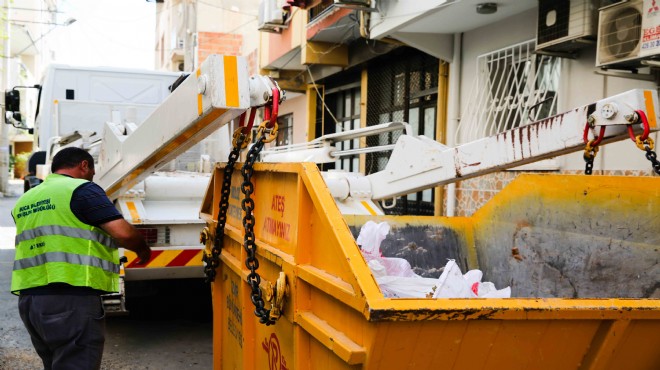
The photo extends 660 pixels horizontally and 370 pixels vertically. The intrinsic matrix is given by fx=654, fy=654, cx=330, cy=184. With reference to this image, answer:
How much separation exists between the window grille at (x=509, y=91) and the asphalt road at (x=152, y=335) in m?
3.92

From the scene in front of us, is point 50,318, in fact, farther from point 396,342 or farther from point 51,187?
point 396,342

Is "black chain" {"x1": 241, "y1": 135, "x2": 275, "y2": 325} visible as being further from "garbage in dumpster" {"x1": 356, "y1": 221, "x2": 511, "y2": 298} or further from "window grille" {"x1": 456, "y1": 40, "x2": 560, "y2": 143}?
"window grille" {"x1": 456, "y1": 40, "x2": 560, "y2": 143}

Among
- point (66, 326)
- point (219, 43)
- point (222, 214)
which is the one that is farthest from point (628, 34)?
point (219, 43)

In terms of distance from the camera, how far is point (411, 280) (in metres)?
3.05

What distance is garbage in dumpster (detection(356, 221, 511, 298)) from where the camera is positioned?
2.78 meters

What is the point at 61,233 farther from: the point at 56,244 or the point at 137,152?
the point at 137,152

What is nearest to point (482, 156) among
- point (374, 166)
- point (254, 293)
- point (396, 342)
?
point (254, 293)

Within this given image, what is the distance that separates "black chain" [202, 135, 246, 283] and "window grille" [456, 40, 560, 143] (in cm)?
425

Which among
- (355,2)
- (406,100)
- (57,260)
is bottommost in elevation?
(57,260)

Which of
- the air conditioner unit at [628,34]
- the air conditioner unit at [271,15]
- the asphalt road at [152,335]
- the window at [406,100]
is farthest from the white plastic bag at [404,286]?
the air conditioner unit at [271,15]

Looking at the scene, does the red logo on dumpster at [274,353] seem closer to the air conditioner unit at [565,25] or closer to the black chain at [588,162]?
the black chain at [588,162]

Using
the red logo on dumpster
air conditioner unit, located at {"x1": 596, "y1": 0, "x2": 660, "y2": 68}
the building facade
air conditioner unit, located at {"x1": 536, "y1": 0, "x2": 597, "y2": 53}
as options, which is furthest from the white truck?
Result: air conditioner unit, located at {"x1": 596, "y1": 0, "x2": 660, "y2": 68}

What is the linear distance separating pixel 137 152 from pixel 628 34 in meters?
3.99

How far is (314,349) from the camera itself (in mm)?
2383
